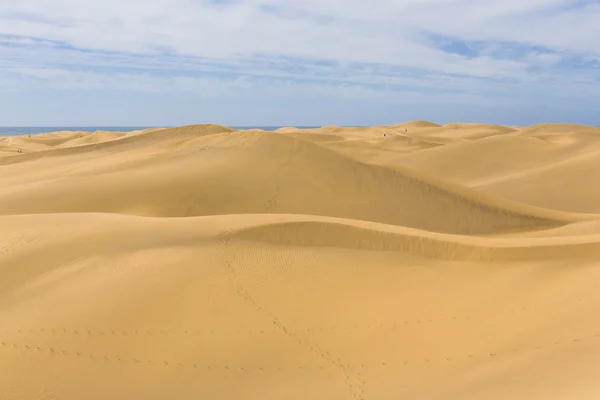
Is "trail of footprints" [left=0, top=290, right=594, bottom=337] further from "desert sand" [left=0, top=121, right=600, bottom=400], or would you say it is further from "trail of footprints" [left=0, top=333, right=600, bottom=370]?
"trail of footprints" [left=0, top=333, right=600, bottom=370]

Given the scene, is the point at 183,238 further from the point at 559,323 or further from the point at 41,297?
the point at 559,323

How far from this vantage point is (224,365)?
241 inches

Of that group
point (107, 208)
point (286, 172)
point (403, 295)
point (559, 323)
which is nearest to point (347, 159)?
point (286, 172)

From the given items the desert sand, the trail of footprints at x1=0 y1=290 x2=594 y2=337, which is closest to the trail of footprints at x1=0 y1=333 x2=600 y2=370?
the desert sand

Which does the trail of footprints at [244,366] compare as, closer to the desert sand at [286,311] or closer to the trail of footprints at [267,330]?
the desert sand at [286,311]

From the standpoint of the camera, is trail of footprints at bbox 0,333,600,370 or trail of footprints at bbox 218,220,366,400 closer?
trail of footprints at bbox 218,220,366,400

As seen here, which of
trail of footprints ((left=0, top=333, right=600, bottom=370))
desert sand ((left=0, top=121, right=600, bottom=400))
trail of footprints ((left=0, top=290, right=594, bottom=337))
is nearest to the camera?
desert sand ((left=0, top=121, right=600, bottom=400))

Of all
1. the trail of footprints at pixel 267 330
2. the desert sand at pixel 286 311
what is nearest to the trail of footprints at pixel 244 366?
the desert sand at pixel 286 311

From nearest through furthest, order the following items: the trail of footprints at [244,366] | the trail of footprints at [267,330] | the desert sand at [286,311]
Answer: the desert sand at [286,311] → the trail of footprints at [244,366] → the trail of footprints at [267,330]

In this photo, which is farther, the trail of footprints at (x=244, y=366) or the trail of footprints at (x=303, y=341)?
the trail of footprints at (x=244, y=366)

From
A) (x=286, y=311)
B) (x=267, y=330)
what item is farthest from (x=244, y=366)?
(x=286, y=311)

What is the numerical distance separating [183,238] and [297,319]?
115 inches

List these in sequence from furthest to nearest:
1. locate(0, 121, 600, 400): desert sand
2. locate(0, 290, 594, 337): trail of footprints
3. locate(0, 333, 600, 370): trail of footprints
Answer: locate(0, 290, 594, 337): trail of footprints
locate(0, 333, 600, 370): trail of footprints
locate(0, 121, 600, 400): desert sand

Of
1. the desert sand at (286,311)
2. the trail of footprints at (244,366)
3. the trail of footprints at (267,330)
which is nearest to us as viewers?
the desert sand at (286,311)
